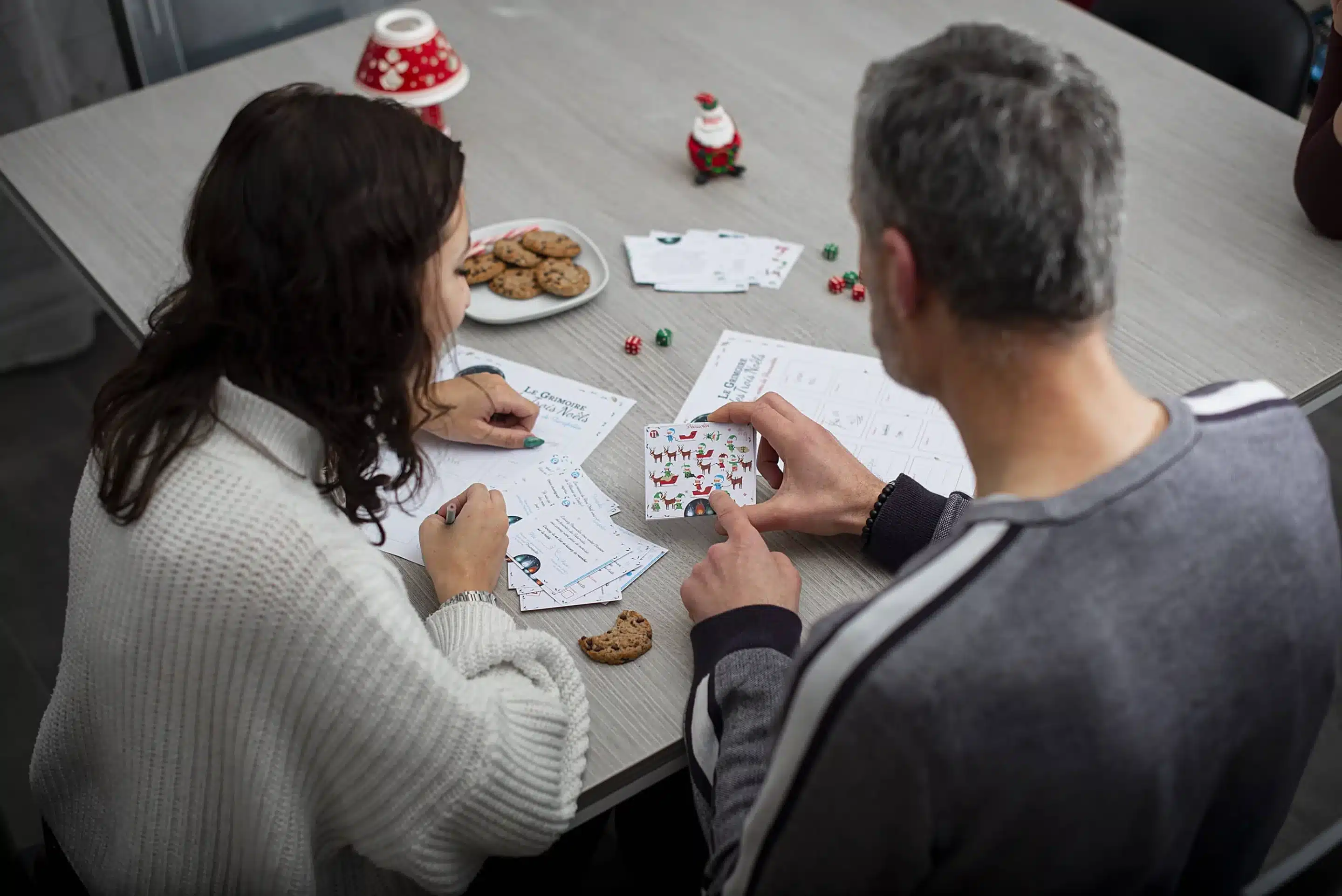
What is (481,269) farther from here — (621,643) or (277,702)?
(277,702)

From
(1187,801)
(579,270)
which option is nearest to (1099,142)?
(1187,801)

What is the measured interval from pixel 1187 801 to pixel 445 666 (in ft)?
1.96

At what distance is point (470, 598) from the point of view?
50.8 inches

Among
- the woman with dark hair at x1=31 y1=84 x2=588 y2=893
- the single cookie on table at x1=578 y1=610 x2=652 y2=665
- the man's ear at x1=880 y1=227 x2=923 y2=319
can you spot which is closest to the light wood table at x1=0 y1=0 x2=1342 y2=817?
the single cookie on table at x1=578 y1=610 x2=652 y2=665

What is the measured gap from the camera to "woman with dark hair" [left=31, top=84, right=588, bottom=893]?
1.06 metres

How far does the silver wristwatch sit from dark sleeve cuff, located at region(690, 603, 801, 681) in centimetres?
21

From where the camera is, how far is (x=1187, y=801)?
911 mm

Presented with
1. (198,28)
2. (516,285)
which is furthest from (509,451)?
(198,28)

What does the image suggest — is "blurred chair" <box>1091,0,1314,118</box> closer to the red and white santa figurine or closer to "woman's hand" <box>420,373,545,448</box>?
the red and white santa figurine

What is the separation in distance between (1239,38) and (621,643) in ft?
5.20

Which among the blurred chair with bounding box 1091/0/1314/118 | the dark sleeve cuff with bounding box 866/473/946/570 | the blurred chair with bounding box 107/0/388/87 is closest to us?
the dark sleeve cuff with bounding box 866/473/946/570

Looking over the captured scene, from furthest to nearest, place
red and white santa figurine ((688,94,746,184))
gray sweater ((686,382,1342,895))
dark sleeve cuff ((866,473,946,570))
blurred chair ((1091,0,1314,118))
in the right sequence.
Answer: blurred chair ((1091,0,1314,118))
red and white santa figurine ((688,94,746,184))
dark sleeve cuff ((866,473,946,570))
gray sweater ((686,382,1342,895))

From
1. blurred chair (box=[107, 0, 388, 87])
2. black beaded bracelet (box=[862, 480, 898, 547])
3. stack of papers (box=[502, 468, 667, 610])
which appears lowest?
blurred chair (box=[107, 0, 388, 87])

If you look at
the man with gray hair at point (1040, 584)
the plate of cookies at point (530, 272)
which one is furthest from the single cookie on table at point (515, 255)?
the man with gray hair at point (1040, 584)
